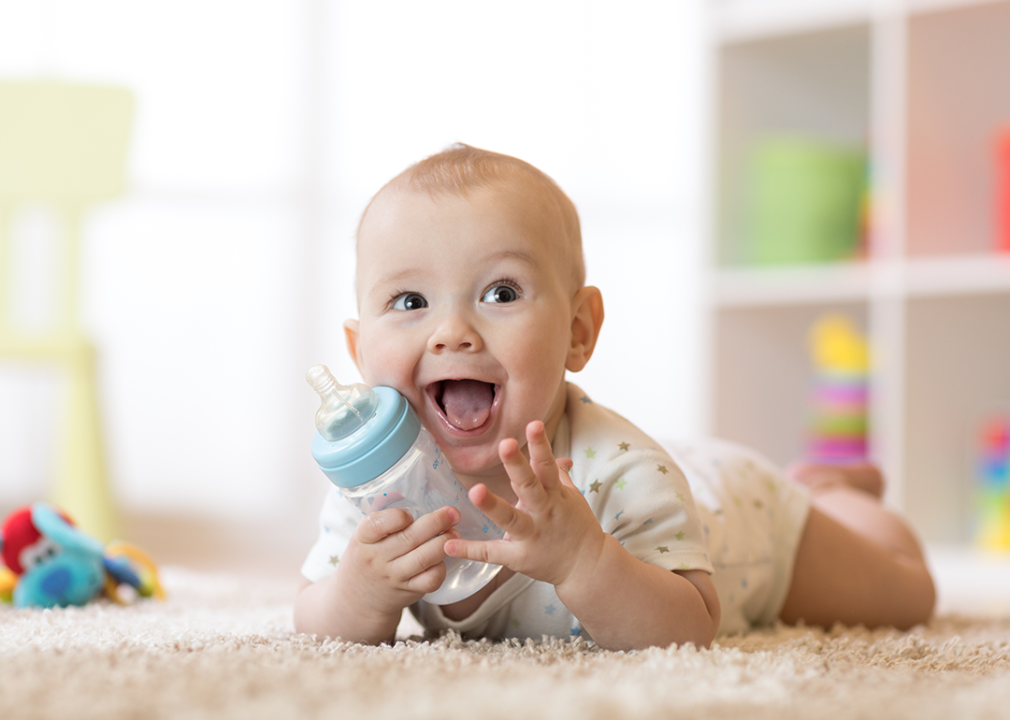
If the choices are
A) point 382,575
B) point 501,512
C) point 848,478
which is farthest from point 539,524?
point 848,478

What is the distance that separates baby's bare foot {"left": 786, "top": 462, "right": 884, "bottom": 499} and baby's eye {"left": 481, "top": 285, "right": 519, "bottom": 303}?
687mm

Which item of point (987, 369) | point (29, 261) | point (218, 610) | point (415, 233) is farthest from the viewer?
point (29, 261)

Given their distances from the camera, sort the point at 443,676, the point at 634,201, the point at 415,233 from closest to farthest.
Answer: the point at 443,676 → the point at 415,233 → the point at 634,201

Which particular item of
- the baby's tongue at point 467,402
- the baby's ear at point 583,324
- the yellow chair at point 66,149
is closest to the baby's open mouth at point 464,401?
the baby's tongue at point 467,402

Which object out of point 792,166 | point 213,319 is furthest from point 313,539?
point 792,166

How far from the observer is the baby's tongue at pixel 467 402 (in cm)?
76

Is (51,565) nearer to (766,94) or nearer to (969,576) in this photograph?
(969,576)

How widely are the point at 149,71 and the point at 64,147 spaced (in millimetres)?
457

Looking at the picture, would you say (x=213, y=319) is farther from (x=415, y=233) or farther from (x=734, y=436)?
(x=415, y=233)

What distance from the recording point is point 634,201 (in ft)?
8.63

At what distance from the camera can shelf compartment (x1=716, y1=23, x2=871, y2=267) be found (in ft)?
6.67

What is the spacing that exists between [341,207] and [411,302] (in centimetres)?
187

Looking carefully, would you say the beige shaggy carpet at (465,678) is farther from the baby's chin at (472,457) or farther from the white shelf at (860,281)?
the white shelf at (860,281)

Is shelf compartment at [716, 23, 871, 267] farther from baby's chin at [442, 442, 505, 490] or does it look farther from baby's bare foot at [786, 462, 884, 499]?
baby's chin at [442, 442, 505, 490]
